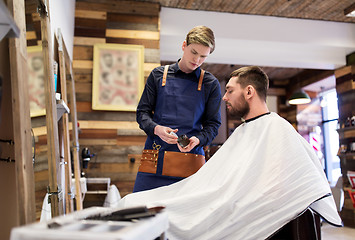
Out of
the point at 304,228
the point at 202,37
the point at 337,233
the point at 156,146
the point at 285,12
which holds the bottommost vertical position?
the point at 337,233

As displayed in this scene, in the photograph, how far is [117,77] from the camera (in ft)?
15.1

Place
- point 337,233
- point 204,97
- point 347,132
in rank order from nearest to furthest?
point 204,97 → point 337,233 → point 347,132

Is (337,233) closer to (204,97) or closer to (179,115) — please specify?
(204,97)

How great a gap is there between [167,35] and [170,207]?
406 cm

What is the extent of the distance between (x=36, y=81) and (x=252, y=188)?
1.35m

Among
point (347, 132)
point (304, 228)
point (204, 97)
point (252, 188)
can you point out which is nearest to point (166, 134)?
point (204, 97)

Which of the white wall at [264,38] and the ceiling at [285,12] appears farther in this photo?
the white wall at [264,38]

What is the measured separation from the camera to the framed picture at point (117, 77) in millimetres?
4527

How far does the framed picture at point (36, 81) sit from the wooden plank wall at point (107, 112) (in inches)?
92.3

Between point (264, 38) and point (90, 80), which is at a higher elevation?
point (264, 38)

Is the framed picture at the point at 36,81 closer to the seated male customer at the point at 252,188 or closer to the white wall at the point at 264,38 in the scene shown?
the seated male customer at the point at 252,188

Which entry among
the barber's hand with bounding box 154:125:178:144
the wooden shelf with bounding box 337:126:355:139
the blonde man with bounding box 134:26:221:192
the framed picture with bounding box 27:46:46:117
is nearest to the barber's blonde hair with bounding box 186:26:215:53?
Result: the blonde man with bounding box 134:26:221:192

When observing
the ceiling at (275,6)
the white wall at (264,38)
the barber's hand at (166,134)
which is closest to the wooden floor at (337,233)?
the white wall at (264,38)

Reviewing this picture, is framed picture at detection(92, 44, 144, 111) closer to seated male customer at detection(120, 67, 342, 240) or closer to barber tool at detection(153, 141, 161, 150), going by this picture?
barber tool at detection(153, 141, 161, 150)
